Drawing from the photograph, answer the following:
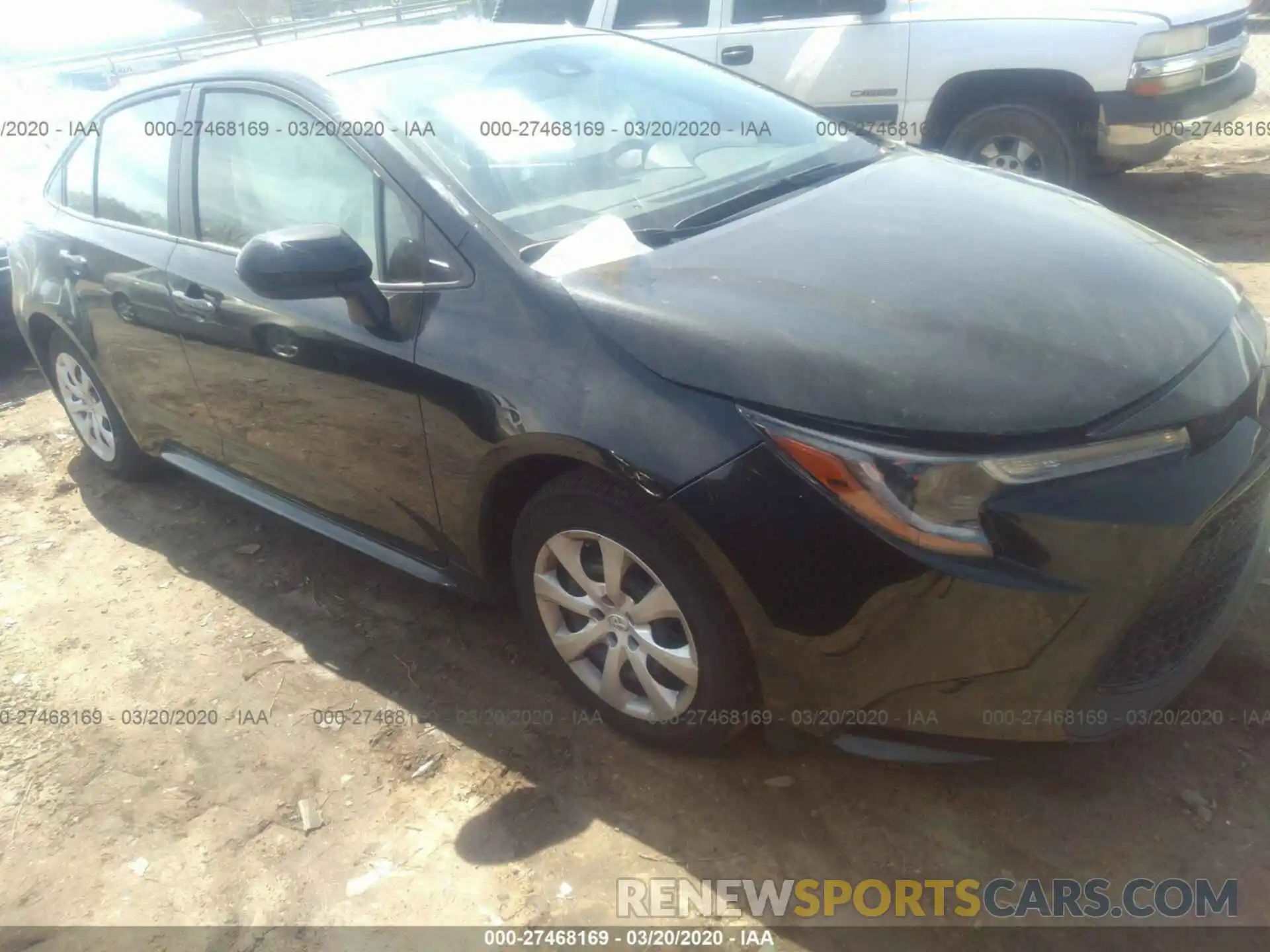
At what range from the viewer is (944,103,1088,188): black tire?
5.99m

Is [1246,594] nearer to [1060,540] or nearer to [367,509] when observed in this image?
[1060,540]

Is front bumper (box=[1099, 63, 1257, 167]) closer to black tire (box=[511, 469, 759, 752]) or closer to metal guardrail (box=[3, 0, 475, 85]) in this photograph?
black tire (box=[511, 469, 759, 752])

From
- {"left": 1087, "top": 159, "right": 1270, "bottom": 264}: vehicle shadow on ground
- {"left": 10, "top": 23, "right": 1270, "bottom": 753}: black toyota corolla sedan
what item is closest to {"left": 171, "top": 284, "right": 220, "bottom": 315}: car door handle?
{"left": 10, "top": 23, "right": 1270, "bottom": 753}: black toyota corolla sedan

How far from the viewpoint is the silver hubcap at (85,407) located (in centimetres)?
418

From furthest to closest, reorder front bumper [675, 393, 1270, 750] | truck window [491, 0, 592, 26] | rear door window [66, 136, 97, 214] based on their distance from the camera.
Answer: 1. truck window [491, 0, 592, 26]
2. rear door window [66, 136, 97, 214]
3. front bumper [675, 393, 1270, 750]

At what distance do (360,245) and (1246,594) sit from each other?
7.46 feet

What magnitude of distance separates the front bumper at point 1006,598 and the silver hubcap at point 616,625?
0.81 ft

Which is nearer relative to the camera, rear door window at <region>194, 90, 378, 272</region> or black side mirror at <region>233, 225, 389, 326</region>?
black side mirror at <region>233, 225, 389, 326</region>

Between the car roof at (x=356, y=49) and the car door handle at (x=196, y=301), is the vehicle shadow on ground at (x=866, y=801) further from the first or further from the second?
the car roof at (x=356, y=49)

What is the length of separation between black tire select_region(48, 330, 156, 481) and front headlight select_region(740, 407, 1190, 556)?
3252 millimetres

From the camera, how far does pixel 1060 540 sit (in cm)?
181

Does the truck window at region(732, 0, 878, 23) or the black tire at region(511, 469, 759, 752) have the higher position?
the truck window at region(732, 0, 878, 23)

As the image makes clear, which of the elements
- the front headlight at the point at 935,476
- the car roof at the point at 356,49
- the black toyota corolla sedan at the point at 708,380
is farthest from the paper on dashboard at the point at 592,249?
the car roof at the point at 356,49

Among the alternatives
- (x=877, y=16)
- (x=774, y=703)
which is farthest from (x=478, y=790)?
(x=877, y=16)
